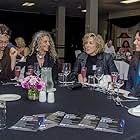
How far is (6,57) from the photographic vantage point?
113 inches

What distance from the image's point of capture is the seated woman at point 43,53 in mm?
3002

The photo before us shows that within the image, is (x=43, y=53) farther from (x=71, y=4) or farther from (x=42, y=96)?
(x=71, y=4)

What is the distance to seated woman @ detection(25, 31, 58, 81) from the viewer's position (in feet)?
9.85

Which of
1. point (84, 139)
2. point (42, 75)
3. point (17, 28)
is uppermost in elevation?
point (17, 28)

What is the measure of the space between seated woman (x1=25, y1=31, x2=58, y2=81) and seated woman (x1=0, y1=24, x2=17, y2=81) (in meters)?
0.19

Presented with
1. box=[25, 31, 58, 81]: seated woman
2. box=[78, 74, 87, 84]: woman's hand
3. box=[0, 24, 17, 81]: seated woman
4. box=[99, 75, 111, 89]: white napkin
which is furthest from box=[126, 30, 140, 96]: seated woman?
box=[0, 24, 17, 81]: seated woman

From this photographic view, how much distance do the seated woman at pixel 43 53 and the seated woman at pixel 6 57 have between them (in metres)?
0.19

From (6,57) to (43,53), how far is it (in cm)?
40

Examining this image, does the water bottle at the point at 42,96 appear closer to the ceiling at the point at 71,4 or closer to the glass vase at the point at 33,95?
the glass vase at the point at 33,95

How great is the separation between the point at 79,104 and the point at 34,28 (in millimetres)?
14205

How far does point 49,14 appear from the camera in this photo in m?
15.2

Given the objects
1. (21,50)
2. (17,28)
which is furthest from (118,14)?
(21,50)

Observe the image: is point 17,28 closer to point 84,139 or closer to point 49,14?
point 49,14

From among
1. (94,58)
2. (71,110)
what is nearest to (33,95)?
(71,110)
